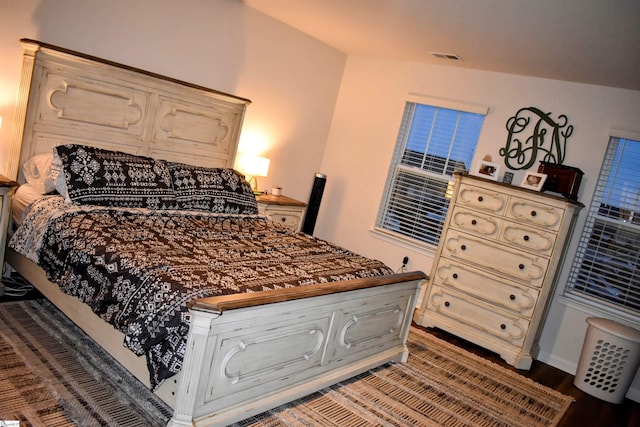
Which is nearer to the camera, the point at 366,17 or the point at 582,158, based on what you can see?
the point at 366,17

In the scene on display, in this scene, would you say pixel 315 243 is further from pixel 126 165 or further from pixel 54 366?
pixel 54 366

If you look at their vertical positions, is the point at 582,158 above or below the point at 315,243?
above

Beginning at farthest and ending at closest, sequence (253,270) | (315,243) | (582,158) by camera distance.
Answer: (582,158) → (315,243) → (253,270)

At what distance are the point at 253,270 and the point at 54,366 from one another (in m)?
1.02

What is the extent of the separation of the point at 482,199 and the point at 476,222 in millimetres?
192

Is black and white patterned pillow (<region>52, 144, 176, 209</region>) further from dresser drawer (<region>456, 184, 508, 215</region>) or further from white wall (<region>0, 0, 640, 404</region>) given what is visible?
dresser drawer (<region>456, 184, 508, 215</region>)

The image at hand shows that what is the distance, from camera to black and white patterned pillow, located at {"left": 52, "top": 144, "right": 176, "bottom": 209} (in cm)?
295

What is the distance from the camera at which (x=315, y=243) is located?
3354 millimetres

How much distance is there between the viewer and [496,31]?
319 cm

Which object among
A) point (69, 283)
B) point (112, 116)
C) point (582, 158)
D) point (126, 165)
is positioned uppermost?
point (582, 158)

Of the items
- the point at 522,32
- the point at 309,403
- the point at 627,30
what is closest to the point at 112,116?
the point at 309,403

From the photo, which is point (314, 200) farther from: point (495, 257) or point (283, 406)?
point (283, 406)

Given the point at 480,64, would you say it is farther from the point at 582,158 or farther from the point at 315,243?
the point at 315,243

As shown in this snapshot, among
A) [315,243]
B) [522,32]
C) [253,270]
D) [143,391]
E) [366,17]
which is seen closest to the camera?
[143,391]
